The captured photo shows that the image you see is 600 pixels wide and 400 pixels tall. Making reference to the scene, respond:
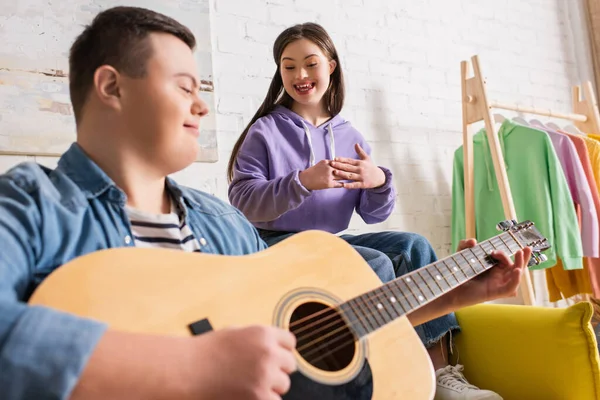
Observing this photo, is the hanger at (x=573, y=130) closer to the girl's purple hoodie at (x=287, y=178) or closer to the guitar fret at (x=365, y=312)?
the girl's purple hoodie at (x=287, y=178)

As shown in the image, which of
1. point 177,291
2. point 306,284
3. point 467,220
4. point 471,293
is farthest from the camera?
point 467,220

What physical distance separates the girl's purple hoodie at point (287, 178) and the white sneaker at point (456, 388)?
47cm

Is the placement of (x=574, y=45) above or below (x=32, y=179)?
above

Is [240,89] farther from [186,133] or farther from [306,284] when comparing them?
[306,284]

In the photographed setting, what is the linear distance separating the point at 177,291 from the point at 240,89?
156cm

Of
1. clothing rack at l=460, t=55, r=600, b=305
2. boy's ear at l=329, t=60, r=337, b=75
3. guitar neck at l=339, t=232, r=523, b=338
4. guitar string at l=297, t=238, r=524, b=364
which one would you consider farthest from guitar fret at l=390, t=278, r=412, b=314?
clothing rack at l=460, t=55, r=600, b=305

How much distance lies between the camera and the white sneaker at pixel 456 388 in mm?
1223

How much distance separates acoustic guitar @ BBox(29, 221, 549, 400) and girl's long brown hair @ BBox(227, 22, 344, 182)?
0.97 m

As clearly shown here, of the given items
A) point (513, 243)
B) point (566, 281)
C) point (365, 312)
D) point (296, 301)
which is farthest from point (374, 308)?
point (566, 281)

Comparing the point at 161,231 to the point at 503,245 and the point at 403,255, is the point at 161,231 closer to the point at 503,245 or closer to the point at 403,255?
the point at 503,245

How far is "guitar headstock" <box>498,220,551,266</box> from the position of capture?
1.10m

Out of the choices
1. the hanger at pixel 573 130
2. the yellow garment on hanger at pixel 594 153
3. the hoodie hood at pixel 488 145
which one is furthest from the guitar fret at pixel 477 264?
the hanger at pixel 573 130

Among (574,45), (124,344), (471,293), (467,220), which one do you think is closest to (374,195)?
(471,293)

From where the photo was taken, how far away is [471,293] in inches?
39.7
